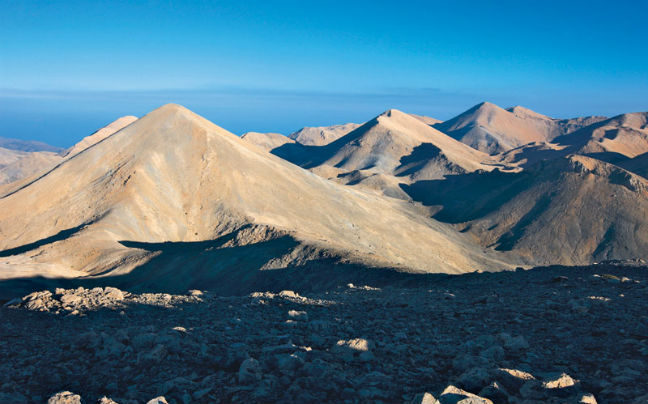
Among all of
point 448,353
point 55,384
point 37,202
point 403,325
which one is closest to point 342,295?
point 403,325

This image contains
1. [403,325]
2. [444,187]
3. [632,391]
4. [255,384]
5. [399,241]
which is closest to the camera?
[632,391]

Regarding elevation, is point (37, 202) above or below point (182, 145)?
below

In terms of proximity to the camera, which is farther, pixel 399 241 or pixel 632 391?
pixel 399 241

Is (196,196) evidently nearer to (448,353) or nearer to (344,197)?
(344,197)

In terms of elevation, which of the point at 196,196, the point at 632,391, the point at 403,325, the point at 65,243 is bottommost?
the point at 65,243

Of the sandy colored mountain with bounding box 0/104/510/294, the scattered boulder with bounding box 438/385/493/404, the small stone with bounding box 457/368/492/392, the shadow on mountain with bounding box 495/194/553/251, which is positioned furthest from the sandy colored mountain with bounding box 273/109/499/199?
the scattered boulder with bounding box 438/385/493/404

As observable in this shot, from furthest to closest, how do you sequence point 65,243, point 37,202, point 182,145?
1. point 182,145
2. point 37,202
3. point 65,243

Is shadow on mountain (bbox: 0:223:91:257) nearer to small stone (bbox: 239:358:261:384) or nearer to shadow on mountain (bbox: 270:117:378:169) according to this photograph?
small stone (bbox: 239:358:261:384)
